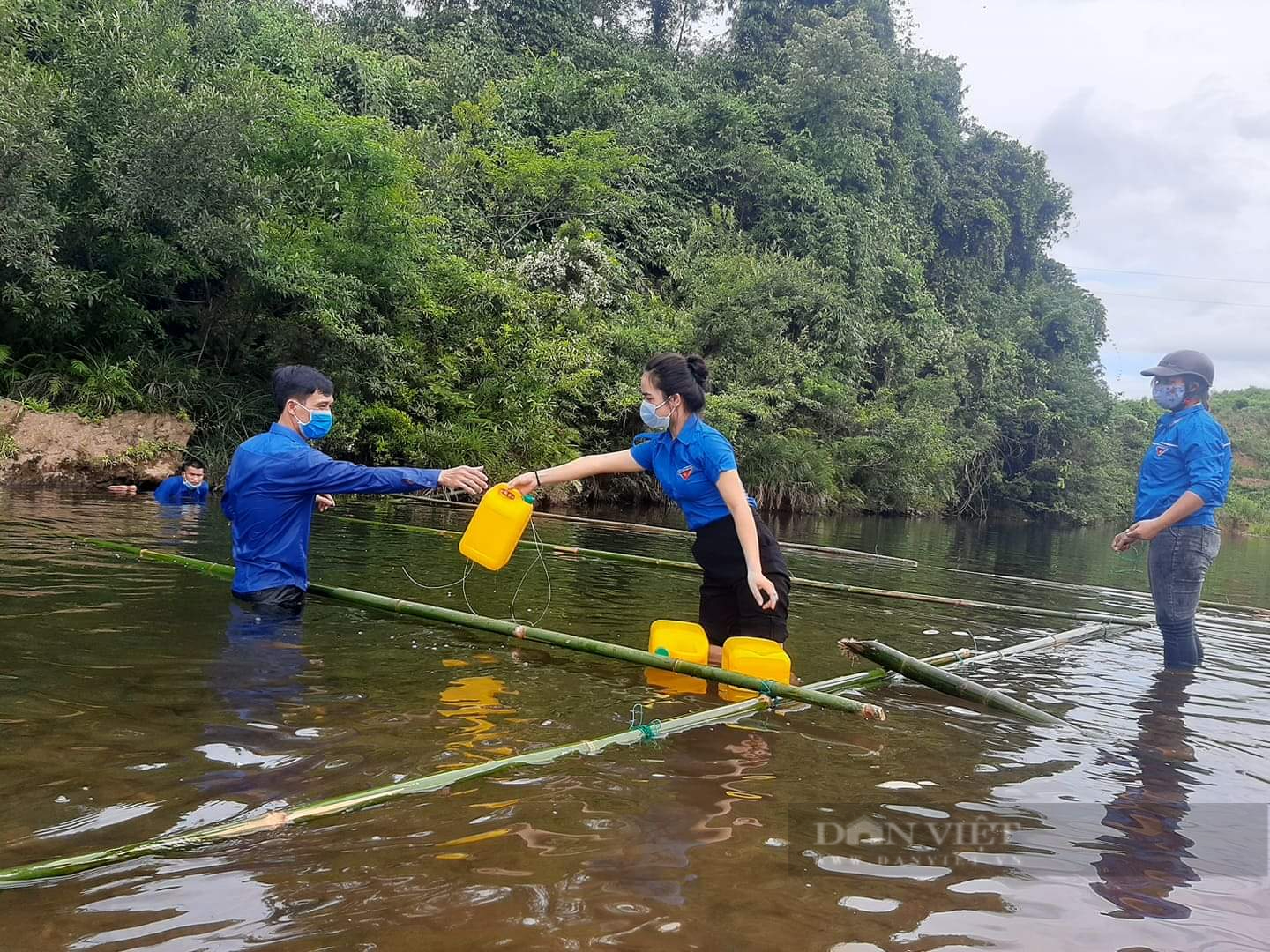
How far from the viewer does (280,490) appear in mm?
5637

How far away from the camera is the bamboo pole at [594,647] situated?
4.53m

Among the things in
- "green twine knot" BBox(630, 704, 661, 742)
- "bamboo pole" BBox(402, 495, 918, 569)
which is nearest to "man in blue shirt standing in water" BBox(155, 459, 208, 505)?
"bamboo pole" BBox(402, 495, 918, 569)

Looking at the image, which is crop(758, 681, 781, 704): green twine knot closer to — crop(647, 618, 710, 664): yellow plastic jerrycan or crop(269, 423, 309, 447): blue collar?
crop(647, 618, 710, 664): yellow plastic jerrycan

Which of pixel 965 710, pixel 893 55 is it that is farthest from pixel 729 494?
pixel 893 55

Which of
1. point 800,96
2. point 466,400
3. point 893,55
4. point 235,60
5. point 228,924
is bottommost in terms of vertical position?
point 228,924

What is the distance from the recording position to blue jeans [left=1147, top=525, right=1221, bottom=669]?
20.0 ft

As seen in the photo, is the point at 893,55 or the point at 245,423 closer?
the point at 245,423

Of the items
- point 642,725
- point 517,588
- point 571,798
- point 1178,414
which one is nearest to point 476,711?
point 642,725

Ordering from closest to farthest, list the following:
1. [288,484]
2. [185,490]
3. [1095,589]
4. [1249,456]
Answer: [288,484]
[1095,589]
[185,490]
[1249,456]

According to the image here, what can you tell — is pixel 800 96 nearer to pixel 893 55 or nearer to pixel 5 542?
pixel 893 55

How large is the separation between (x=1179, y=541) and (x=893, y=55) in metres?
44.7

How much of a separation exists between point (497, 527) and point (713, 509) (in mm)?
Result: 1374

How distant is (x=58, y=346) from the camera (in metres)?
17.6

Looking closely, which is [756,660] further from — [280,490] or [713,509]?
[280,490]
